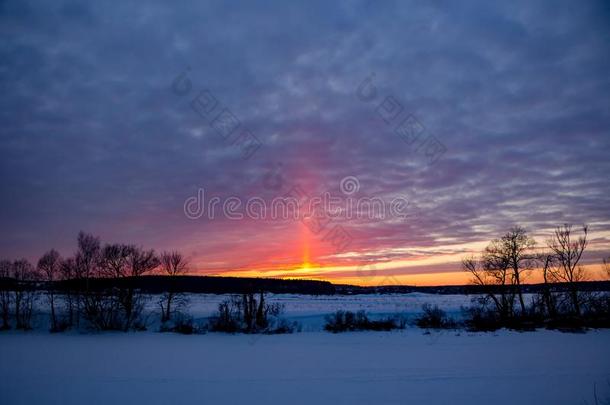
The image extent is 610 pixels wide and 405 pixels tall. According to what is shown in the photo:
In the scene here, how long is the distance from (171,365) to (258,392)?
21.9 ft

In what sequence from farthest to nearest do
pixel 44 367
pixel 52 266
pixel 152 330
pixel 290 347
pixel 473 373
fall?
1. pixel 52 266
2. pixel 152 330
3. pixel 290 347
4. pixel 44 367
5. pixel 473 373

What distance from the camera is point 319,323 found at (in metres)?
37.7

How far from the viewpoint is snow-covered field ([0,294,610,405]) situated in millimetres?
10828

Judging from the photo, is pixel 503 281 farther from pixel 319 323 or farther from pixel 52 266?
pixel 52 266

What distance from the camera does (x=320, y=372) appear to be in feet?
47.6

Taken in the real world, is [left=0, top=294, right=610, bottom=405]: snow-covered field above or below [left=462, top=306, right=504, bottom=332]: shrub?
above

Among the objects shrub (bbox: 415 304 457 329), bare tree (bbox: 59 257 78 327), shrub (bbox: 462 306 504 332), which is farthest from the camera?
bare tree (bbox: 59 257 78 327)

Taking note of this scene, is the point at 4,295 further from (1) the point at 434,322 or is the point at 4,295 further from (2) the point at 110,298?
(1) the point at 434,322

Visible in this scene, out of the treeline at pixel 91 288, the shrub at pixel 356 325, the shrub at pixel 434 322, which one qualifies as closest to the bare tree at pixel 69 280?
the treeline at pixel 91 288

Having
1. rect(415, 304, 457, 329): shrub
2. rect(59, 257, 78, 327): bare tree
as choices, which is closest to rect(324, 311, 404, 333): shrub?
rect(415, 304, 457, 329): shrub

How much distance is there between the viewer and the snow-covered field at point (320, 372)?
10.8 m

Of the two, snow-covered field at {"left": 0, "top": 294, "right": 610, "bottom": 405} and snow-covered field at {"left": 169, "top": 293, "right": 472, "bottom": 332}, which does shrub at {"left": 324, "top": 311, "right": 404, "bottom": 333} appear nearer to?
snow-covered field at {"left": 169, "top": 293, "right": 472, "bottom": 332}

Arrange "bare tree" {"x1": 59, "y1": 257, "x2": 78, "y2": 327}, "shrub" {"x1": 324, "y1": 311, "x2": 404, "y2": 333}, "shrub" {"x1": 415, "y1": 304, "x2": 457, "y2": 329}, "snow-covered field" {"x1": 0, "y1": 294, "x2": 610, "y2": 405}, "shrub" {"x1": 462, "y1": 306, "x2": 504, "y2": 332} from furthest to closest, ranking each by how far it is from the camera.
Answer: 1. "bare tree" {"x1": 59, "y1": 257, "x2": 78, "y2": 327}
2. "shrub" {"x1": 324, "y1": 311, "x2": 404, "y2": 333}
3. "shrub" {"x1": 415, "y1": 304, "x2": 457, "y2": 329}
4. "shrub" {"x1": 462, "y1": 306, "x2": 504, "y2": 332}
5. "snow-covered field" {"x1": 0, "y1": 294, "x2": 610, "y2": 405}

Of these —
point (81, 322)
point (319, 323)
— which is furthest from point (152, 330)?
point (319, 323)
